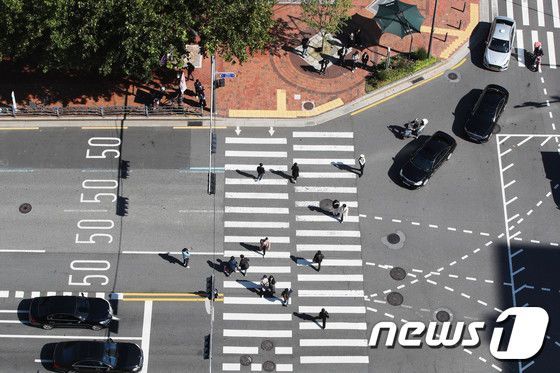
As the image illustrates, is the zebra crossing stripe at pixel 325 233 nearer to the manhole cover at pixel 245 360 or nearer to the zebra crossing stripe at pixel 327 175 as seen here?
the zebra crossing stripe at pixel 327 175

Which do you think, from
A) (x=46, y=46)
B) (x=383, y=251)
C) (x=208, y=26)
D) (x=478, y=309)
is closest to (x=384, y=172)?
(x=383, y=251)

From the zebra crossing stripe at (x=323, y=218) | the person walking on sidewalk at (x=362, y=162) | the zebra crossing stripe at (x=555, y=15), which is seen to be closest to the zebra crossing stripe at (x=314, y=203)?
the zebra crossing stripe at (x=323, y=218)

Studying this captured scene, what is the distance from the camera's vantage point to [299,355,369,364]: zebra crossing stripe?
5238 cm

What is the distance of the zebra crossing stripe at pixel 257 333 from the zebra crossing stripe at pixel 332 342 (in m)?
1.16

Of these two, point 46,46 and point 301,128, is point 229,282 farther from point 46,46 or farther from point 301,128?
point 46,46

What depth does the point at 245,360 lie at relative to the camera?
52500mm

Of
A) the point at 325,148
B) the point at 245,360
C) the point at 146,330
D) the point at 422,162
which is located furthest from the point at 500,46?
the point at 146,330

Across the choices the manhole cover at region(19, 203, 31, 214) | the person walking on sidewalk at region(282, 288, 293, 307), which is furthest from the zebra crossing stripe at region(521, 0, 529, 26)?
the manhole cover at region(19, 203, 31, 214)

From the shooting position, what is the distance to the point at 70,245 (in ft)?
187

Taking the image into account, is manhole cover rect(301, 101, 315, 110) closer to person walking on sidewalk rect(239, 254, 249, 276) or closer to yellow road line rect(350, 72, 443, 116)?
yellow road line rect(350, 72, 443, 116)

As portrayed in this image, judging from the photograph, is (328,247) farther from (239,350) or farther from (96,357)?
(96,357)

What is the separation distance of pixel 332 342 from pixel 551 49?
106 ft

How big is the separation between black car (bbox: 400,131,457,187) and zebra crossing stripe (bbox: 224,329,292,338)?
48.6 ft

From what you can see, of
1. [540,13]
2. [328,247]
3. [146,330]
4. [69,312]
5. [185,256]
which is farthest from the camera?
[540,13]
